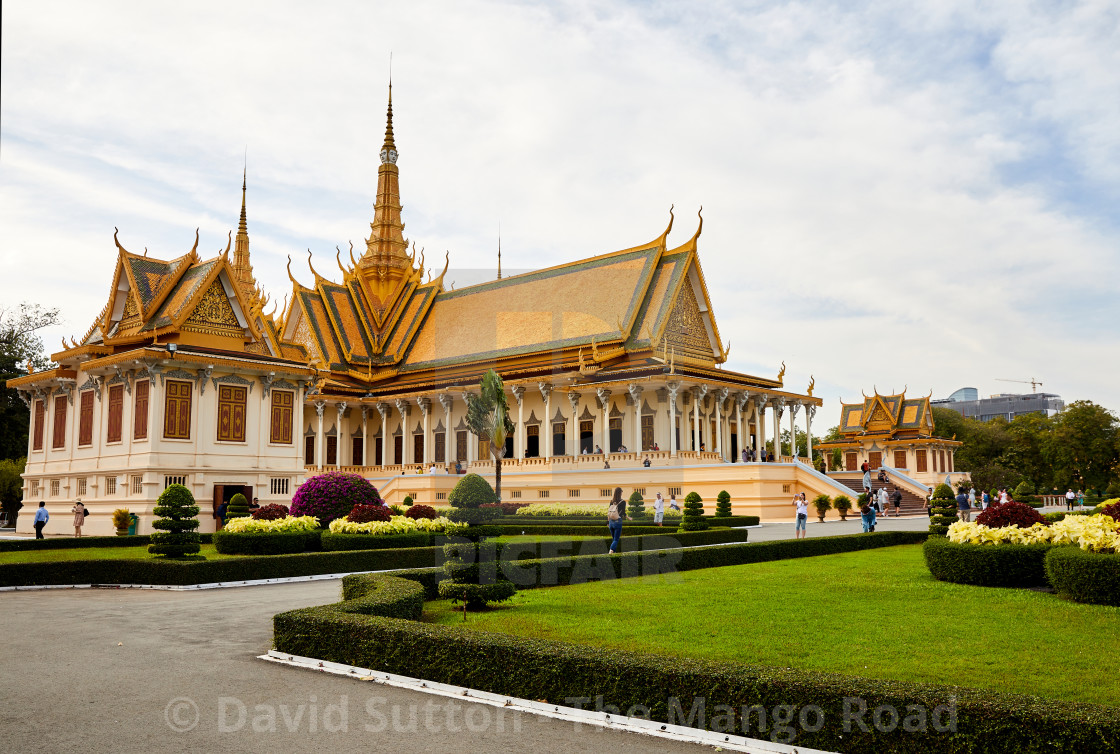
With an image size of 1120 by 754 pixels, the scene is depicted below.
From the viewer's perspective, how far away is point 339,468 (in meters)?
43.8

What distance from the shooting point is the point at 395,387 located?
47.2 m

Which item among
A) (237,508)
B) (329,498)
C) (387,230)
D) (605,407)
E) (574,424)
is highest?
(387,230)

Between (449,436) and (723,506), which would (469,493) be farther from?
(449,436)

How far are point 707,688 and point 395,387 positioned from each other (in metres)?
42.3

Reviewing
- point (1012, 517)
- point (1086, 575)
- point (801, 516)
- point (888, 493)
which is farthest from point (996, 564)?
point (888, 493)

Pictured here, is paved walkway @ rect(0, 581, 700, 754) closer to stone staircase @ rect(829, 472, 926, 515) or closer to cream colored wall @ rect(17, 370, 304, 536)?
cream colored wall @ rect(17, 370, 304, 536)

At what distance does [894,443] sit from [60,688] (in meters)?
62.5

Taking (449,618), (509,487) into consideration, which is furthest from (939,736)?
(509,487)

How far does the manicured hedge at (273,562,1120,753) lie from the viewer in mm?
A: 5035

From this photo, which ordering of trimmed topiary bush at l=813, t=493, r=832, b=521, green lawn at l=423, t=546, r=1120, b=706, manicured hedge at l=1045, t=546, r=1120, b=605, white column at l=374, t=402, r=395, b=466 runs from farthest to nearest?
white column at l=374, t=402, r=395, b=466 → trimmed topiary bush at l=813, t=493, r=832, b=521 → manicured hedge at l=1045, t=546, r=1120, b=605 → green lawn at l=423, t=546, r=1120, b=706

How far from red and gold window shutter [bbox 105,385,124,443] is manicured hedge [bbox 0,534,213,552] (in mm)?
6647

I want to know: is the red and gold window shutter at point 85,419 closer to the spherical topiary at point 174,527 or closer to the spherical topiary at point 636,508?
the spherical topiary at point 174,527

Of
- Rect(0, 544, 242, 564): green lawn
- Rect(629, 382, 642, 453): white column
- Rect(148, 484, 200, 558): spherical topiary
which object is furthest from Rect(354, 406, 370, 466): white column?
Rect(148, 484, 200, 558): spherical topiary

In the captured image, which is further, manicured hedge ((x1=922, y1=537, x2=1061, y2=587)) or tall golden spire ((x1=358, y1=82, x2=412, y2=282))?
tall golden spire ((x1=358, y1=82, x2=412, y2=282))
